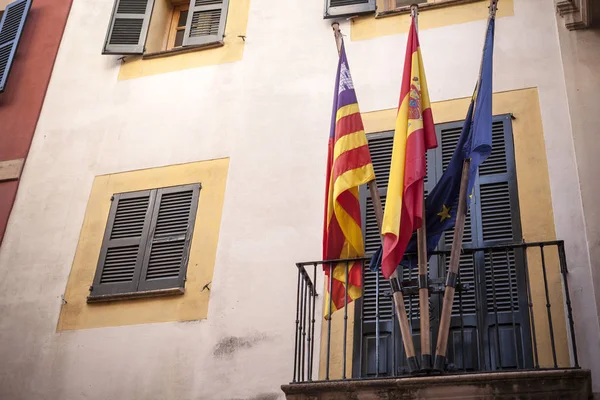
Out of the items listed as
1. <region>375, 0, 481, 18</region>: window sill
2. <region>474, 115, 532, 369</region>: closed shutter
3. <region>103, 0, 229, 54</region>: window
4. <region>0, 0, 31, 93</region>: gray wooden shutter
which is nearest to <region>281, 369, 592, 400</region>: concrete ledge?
<region>474, 115, 532, 369</region>: closed shutter

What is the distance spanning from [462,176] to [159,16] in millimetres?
5221

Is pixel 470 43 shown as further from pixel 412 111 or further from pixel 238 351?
pixel 238 351

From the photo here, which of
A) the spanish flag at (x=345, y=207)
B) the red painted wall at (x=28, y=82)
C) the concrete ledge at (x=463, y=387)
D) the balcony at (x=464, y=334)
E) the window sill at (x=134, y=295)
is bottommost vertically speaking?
the concrete ledge at (x=463, y=387)

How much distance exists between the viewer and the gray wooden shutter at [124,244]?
8.80 m

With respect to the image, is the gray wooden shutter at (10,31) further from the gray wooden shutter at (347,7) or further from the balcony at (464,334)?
the balcony at (464,334)

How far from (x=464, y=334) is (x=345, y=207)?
139 centimetres

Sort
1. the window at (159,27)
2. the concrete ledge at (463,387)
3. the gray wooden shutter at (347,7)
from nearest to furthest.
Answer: the concrete ledge at (463,387), the gray wooden shutter at (347,7), the window at (159,27)

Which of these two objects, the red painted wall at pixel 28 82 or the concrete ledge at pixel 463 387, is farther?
the red painted wall at pixel 28 82

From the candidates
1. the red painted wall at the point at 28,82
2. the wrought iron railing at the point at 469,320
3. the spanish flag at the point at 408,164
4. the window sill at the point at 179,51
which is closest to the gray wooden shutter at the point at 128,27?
the window sill at the point at 179,51

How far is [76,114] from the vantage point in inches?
406

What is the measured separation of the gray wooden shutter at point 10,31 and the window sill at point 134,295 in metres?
3.44

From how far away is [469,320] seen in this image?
7.31m

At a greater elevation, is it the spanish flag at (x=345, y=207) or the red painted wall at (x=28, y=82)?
the red painted wall at (x=28, y=82)

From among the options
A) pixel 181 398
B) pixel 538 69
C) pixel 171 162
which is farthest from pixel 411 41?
pixel 181 398
